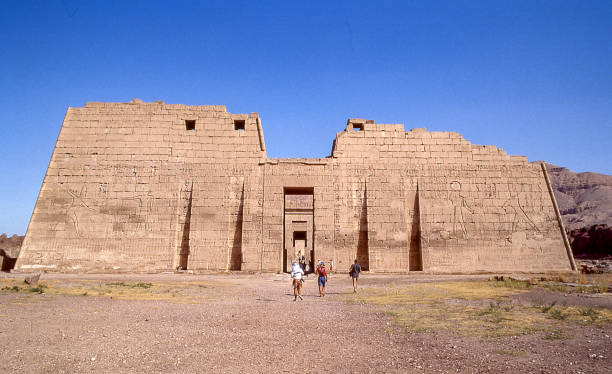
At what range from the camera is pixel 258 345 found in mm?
5137

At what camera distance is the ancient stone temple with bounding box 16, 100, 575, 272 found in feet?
62.3

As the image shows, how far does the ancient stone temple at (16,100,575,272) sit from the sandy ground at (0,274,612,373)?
11.2 metres

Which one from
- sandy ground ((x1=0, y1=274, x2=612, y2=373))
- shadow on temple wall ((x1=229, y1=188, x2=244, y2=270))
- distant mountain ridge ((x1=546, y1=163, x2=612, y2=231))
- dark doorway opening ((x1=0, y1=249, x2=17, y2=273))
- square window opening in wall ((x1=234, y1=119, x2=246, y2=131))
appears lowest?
sandy ground ((x1=0, y1=274, x2=612, y2=373))

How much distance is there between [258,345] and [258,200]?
1469 cm

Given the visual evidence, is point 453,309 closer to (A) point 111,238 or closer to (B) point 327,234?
(B) point 327,234

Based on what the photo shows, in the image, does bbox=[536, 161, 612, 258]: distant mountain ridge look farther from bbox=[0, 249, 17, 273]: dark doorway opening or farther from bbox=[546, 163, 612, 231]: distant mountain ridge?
bbox=[0, 249, 17, 273]: dark doorway opening

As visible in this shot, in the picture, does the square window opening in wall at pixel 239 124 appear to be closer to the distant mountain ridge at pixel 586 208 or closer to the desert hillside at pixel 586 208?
the distant mountain ridge at pixel 586 208

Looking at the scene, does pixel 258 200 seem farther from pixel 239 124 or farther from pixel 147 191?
pixel 147 191

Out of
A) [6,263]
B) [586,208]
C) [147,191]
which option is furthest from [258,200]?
[586,208]

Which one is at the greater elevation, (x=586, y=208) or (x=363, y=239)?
(x=586, y=208)

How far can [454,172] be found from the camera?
2039cm

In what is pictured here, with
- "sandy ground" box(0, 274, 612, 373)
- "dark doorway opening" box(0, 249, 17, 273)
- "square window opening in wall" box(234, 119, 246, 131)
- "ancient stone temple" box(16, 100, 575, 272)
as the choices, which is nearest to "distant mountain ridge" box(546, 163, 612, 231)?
"ancient stone temple" box(16, 100, 575, 272)

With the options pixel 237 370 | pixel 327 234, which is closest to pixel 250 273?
pixel 327 234

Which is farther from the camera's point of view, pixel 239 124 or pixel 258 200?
pixel 239 124
